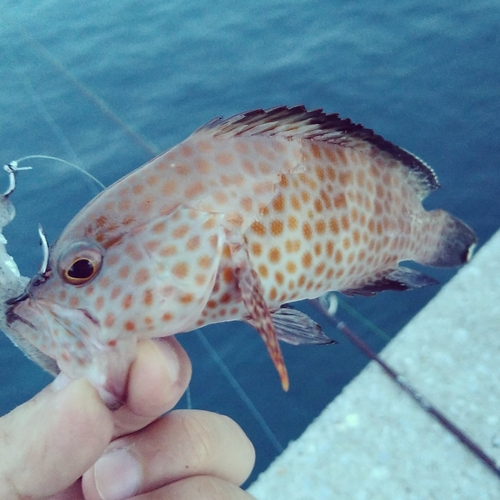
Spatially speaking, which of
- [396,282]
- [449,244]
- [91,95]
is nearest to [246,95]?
[91,95]

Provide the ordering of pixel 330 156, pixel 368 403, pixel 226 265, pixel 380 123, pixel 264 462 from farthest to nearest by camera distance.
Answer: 1. pixel 380 123
2. pixel 264 462
3. pixel 368 403
4. pixel 330 156
5. pixel 226 265

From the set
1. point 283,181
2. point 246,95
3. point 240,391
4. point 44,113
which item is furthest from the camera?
point 44,113

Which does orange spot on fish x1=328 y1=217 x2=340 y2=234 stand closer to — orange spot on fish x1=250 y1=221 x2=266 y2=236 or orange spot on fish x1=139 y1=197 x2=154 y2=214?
orange spot on fish x1=250 y1=221 x2=266 y2=236

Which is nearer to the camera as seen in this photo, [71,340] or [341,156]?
[71,340]

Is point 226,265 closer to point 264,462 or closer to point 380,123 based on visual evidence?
point 264,462

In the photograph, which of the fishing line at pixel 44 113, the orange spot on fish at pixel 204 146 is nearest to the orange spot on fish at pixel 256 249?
the orange spot on fish at pixel 204 146

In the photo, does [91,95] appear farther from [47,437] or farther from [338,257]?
[47,437]

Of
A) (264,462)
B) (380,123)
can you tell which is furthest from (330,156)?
(380,123)
